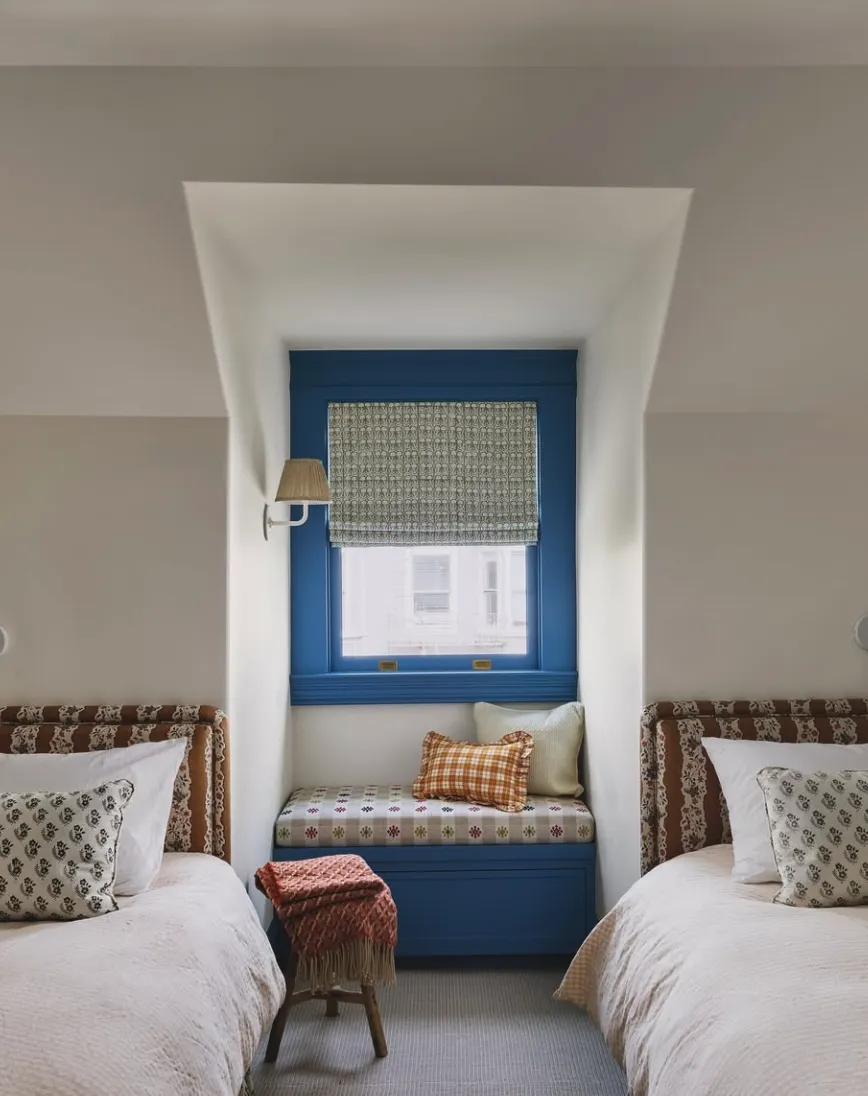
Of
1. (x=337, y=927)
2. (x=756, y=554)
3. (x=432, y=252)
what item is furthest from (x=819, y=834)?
(x=432, y=252)

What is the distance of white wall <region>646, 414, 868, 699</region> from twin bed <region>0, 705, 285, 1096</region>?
1.39 meters

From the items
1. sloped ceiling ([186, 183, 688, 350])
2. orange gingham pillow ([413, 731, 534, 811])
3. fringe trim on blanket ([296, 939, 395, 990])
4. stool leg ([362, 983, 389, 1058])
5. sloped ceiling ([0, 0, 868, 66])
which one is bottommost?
stool leg ([362, 983, 389, 1058])

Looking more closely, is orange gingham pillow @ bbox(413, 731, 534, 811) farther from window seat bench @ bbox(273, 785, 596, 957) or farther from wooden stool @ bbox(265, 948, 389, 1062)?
wooden stool @ bbox(265, 948, 389, 1062)

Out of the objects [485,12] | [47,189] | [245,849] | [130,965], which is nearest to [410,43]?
[485,12]

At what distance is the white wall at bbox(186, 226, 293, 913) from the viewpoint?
121 inches

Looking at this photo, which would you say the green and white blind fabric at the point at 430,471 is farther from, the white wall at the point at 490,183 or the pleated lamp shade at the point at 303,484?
the white wall at the point at 490,183

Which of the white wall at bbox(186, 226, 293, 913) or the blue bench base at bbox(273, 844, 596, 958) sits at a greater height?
the white wall at bbox(186, 226, 293, 913)

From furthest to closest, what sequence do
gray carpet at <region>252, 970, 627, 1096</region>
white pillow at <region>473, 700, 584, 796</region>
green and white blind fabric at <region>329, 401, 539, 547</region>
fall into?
green and white blind fabric at <region>329, 401, 539, 547</region>
white pillow at <region>473, 700, 584, 796</region>
gray carpet at <region>252, 970, 627, 1096</region>

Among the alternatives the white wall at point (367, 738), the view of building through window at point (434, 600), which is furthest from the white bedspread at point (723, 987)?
the view of building through window at point (434, 600)

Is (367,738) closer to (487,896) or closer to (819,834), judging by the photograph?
(487,896)

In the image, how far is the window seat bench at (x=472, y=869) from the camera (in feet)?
12.1

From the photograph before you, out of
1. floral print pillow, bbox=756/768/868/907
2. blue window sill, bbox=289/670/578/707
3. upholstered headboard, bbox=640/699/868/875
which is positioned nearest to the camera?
floral print pillow, bbox=756/768/868/907

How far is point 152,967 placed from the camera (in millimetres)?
2133

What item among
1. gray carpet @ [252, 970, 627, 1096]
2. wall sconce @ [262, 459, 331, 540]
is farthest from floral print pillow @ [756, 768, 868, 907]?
wall sconce @ [262, 459, 331, 540]
